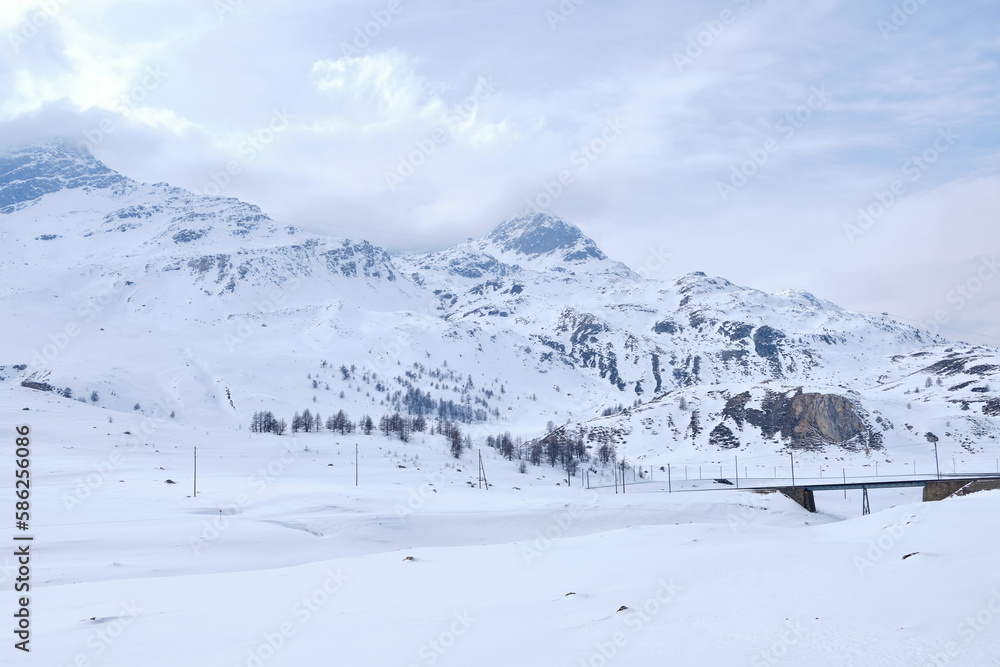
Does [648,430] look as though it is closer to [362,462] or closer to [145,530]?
[362,462]

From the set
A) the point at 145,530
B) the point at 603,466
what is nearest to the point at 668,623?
the point at 145,530

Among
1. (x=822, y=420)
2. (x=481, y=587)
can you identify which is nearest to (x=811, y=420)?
(x=822, y=420)

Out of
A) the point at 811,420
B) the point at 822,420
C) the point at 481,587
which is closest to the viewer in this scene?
the point at 481,587

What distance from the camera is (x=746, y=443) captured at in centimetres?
12875

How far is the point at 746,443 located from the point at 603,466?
117 ft

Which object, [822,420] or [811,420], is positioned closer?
[822,420]

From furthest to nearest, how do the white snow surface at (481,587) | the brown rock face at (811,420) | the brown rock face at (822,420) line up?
the brown rock face at (822,420), the brown rock face at (811,420), the white snow surface at (481,587)

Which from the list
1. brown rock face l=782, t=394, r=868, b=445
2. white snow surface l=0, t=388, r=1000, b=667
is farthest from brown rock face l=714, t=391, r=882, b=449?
white snow surface l=0, t=388, r=1000, b=667

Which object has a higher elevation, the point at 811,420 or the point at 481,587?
the point at 481,587

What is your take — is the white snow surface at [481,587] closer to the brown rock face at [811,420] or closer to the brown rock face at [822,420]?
the brown rock face at [811,420]

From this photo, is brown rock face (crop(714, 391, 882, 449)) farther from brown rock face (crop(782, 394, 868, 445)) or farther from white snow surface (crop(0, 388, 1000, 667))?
white snow surface (crop(0, 388, 1000, 667))

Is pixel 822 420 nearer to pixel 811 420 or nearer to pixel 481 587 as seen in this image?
pixel 811 420

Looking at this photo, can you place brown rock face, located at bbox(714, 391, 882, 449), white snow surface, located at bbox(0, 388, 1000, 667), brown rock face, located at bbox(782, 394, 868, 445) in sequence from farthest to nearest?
brown rock face, located at bbox(782, 394, 868, 445)
brown rock face, located at bbox(714, 391, 882, 449)
white snow surface, located at bbox(0, 388, 1000, 667)

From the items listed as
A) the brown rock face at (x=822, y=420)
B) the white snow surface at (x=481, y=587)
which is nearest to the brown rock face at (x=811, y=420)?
the brown rock face at (x=822, y=420)
